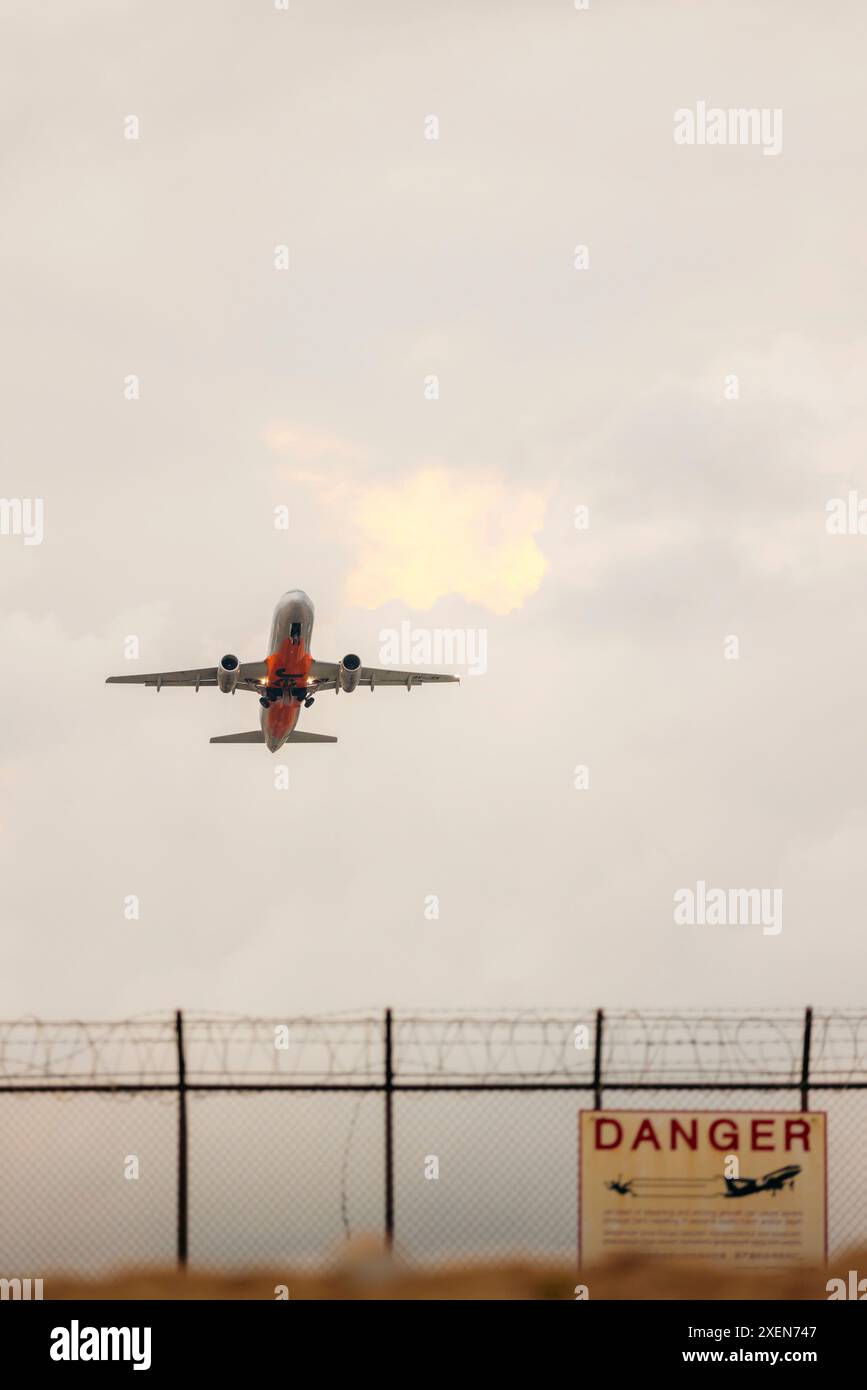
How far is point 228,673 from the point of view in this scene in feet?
189

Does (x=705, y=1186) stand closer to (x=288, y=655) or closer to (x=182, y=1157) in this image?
(x=182, y=1157)

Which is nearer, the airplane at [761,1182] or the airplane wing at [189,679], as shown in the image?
the airplane at [761,1182]

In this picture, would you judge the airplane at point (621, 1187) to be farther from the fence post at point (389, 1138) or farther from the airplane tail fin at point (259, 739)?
the airplane tail fin at point (259, 739)

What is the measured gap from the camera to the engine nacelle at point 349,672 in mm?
57656

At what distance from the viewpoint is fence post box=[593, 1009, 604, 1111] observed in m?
19.6

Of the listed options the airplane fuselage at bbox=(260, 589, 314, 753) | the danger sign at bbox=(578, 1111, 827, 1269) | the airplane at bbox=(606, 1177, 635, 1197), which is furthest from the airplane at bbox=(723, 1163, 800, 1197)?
the airplane fuselage at bbox=(260, 589, 314, 753)

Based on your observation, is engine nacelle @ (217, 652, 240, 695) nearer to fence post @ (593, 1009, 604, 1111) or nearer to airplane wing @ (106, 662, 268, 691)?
airplane wing @ (106, 662, 268, 691)

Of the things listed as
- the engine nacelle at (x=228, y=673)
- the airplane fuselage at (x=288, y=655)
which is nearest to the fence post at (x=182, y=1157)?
the airplane fuselage at (x=288, y=655)

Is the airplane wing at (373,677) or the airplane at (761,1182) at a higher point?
the airplane wing at (373,677)

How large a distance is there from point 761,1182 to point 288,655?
37.6m

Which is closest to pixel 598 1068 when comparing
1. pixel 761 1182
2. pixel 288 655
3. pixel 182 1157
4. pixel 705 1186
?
pixel 705 1186

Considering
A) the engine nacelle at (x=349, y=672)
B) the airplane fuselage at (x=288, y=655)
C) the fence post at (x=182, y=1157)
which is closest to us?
the fence post at (x=182, y=1157)

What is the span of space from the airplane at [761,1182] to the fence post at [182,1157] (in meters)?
7.04
